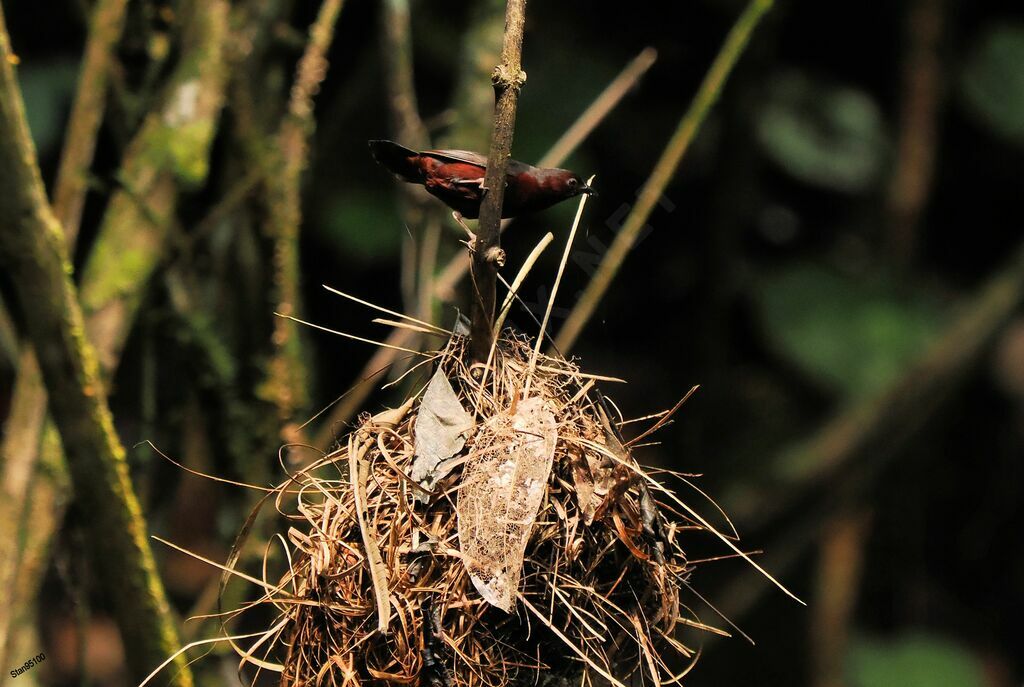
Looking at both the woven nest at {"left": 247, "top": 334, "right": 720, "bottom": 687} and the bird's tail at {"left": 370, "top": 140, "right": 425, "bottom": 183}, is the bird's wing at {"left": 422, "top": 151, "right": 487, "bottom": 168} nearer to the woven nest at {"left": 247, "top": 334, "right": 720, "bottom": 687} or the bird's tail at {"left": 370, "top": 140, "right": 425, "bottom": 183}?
the bird's tail at {"left": 370, "top": 140, "right": 425, "bottom": 183}

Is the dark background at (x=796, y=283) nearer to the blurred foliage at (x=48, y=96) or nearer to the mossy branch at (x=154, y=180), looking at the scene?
the blurred foliage at (x=48, y=96)

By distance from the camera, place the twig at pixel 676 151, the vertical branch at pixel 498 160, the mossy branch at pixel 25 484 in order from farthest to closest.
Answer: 1. the twig at pixel 676 151
2. the mossy branch at pixel 25 484
3. the vertical branch at pixel 498 160

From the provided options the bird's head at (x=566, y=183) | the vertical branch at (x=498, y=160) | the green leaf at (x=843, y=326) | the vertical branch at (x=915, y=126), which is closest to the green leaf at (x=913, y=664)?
the green leaf at (x=843, y=326)

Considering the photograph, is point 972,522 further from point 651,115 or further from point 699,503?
point 651,115

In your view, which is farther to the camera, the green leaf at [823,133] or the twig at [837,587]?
the green leaf at [823,133]

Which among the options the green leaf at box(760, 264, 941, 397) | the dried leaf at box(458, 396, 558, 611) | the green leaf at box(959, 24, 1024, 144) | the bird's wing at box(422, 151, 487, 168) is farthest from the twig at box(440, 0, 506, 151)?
the green leaf at box(959, 24, 1024, 144)

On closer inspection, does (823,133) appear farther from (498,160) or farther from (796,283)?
(498,160)
